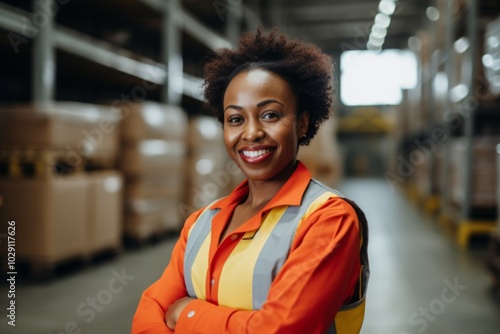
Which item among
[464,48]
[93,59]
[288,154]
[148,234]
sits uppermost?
[464,48]

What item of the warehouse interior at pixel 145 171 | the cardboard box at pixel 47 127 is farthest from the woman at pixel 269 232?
the cardboard box at pixel 47 127

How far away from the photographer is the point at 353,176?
20.0 m

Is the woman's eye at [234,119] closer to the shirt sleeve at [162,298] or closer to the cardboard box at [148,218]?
the shirt sleeve at [162,298]

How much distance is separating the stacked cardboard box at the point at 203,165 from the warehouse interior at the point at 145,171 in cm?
3

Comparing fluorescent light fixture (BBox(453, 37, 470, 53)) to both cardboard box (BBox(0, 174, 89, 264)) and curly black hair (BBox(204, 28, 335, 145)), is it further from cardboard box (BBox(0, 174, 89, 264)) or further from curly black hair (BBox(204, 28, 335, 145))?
curly black hair (BBox(204, 28, 335, 145))

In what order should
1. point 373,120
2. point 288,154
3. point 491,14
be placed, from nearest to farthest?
point 288,154, point 491,14, point 373,120

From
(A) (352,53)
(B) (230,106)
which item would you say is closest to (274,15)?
(A) (352,53)

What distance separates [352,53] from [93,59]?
1668 centimetres

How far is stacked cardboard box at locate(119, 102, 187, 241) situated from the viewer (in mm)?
5254

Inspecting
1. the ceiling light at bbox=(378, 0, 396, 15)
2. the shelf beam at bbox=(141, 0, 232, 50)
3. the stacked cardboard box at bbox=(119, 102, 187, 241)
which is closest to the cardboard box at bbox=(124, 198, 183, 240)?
the stacked cardboard box at bbox=(119, 102, 187, 241)

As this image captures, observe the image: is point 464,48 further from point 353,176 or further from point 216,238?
point 353,176

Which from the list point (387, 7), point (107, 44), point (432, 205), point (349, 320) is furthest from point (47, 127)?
point (387, 7)

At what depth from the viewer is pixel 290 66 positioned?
4.38 ft

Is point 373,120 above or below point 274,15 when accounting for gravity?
below
